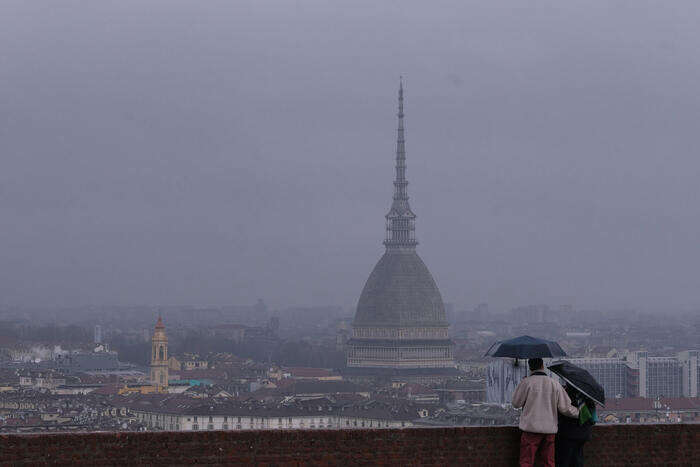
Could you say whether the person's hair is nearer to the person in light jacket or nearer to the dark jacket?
the person in light jacket

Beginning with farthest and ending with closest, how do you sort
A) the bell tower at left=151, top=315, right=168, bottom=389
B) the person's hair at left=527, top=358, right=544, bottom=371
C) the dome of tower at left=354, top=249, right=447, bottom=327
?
the dome of tower at left=354, top=249, right=447, bottom=327
the bell tower at left=151, top=315, right=168, bottom=389
the person's hair at left=527, top=358, right=544, bottom=371

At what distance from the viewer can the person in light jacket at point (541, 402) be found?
13.1m

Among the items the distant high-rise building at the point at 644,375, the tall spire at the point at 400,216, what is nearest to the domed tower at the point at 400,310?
the tall spire at the point at 400,216

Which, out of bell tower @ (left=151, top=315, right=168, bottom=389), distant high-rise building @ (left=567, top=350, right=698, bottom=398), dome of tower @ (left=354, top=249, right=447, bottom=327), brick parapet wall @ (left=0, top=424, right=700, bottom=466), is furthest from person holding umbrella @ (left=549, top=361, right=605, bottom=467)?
dome of tower @ (left=354, top=249, right=447, bottom=327)

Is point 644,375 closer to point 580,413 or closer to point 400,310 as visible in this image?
point 400,310

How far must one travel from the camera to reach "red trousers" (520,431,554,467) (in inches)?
523

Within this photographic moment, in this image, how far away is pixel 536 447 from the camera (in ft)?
43.8

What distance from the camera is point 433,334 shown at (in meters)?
130

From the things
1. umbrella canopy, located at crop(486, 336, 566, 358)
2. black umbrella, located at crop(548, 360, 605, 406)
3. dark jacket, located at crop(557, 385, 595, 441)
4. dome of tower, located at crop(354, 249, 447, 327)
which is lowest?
dark jacket, located at crop(557, 385, 595, 441)

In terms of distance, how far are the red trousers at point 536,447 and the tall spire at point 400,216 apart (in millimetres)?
113666

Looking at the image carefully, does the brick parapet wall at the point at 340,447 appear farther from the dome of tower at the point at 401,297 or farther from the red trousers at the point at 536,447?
the dome of tower at the point at 401,297

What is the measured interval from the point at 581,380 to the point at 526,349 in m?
0.48

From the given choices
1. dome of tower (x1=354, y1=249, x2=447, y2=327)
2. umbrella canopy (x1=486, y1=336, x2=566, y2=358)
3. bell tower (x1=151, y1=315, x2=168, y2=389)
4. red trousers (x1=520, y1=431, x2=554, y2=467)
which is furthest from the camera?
dome of tower (x1=354, y1=249, x2=447, y2=327)

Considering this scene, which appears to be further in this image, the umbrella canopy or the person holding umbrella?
the umbrella canopy
